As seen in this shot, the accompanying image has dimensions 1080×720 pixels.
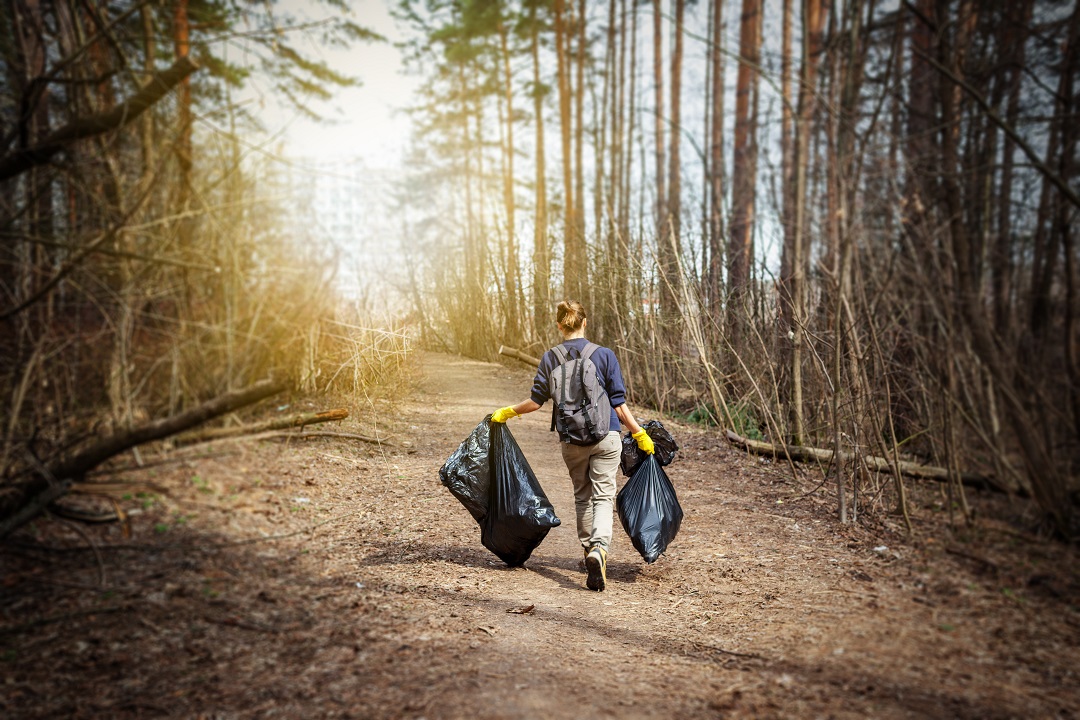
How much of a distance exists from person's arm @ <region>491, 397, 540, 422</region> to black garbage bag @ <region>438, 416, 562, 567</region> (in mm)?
68

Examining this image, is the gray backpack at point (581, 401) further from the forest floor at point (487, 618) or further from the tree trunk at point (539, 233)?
the tree trunk at point (539, 233)

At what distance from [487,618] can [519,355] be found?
27.7 feet

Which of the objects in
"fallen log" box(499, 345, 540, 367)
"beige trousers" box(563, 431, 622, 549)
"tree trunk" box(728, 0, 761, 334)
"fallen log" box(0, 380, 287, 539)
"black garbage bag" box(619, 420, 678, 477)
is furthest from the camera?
"fallen log" box(499, 345, 540, 367)

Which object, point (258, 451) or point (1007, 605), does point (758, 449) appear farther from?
point (258, 451)

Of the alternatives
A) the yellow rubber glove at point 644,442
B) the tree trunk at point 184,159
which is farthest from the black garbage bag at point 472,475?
the tree trunk at point 184,159

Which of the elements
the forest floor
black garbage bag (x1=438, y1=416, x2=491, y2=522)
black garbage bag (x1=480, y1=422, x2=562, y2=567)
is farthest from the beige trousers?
black garbage bag (x1=438, y1=416, x2=491, y2=522)

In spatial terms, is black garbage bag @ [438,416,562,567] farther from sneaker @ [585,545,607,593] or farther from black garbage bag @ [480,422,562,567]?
sneaker @ [585,545,607,593]

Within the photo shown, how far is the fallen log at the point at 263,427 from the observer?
349 cm

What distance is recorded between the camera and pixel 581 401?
3.97m

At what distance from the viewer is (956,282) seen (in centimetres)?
308

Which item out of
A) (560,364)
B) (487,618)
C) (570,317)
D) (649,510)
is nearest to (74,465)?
(487,618)

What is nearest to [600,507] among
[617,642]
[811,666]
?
[617,642]

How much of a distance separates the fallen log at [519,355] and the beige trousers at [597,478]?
7275 mm

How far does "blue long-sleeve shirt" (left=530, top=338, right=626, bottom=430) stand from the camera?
404 centimetres
